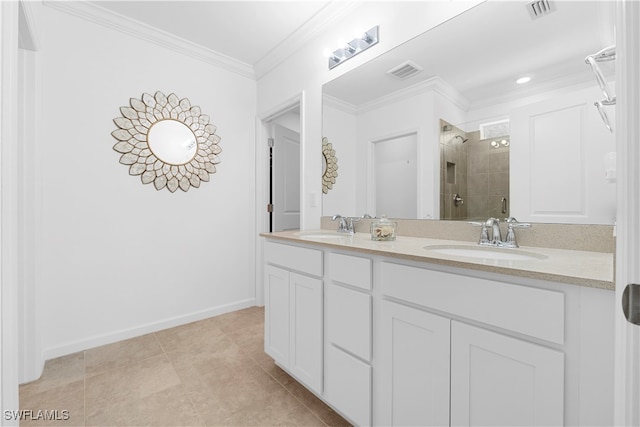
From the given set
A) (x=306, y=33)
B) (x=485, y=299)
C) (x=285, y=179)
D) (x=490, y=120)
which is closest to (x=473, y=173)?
(x=490, y=120)

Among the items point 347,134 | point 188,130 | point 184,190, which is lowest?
point 184,190

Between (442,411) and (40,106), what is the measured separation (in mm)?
2723

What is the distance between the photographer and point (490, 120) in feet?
4.46

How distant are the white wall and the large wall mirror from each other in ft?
4.75

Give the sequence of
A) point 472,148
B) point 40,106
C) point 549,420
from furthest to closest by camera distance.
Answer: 1. point 40,106
2. point 472,148
3. point 549,420

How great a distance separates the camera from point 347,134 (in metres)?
2.05

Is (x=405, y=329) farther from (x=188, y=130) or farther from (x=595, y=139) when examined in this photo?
(x=188, y=130)

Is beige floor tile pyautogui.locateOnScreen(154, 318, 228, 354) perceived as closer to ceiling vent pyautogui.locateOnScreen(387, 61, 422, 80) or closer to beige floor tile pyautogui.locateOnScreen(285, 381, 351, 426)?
beige floor tile pyautogui.locateOnScreen(285, 381, 351, 426)

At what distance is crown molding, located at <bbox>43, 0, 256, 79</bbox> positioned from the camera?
1.97 meters

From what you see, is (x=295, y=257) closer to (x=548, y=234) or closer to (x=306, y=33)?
(x=548, y=234)

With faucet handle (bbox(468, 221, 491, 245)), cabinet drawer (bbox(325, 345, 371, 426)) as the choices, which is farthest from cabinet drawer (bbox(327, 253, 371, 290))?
faucet handle (bbox(468, 221, 491, 245))

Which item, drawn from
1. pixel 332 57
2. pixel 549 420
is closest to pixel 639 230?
pixel 549 420

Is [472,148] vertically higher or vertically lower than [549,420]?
higher

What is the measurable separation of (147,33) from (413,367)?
2.97 metres
